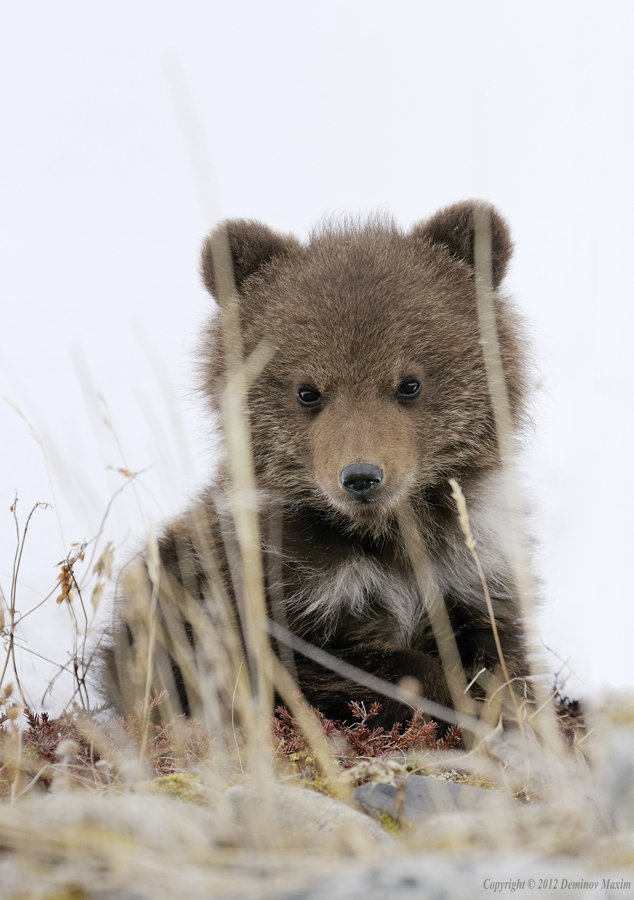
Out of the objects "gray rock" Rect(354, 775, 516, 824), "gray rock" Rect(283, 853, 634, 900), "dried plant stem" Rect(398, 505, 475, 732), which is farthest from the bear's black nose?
"gray rock" Rect(283, 853, 634, 900)

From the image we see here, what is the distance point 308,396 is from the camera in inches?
164

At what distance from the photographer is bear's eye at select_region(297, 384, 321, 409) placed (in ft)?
13.6

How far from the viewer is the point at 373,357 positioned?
405 centimetres

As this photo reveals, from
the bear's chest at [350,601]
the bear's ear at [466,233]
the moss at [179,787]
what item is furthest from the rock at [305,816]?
the bear's ear at [466,233]

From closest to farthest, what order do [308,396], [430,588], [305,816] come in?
[305,816] < [308,396] < [430,588]

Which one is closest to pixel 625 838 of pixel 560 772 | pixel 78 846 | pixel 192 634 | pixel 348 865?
pixel 560 772

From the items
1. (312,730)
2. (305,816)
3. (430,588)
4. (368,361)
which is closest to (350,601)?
(430,588)

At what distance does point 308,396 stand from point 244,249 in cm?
107

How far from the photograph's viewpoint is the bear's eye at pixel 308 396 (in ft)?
13.6

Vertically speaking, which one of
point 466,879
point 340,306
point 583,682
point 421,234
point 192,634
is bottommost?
point 583,682

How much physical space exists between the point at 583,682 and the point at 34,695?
3340mm

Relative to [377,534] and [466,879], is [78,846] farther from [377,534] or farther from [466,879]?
[377,534]

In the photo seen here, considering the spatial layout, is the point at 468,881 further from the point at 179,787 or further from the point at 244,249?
the point at 244,249

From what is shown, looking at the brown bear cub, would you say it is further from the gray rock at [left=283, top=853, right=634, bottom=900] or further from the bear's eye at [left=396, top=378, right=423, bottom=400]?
the gray rock at [left=283, top=853, right=634, bottom=900]
